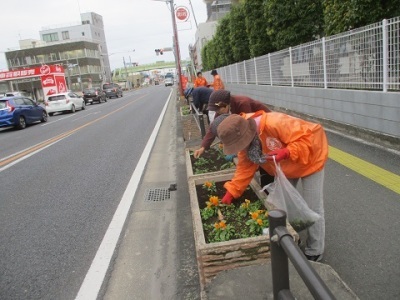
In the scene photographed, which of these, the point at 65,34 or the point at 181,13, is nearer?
the point at 181,13

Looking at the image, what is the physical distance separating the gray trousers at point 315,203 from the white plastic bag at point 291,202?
0.24m

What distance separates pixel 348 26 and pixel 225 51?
673 inches

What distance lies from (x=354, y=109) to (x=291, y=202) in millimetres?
5728

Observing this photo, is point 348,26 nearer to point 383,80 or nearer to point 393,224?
point 383,80

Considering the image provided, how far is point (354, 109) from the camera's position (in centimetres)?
762

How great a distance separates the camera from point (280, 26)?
1275 centimetres

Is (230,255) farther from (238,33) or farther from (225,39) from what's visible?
(225,39)

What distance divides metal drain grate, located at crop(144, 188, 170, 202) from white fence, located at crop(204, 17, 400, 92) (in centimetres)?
447

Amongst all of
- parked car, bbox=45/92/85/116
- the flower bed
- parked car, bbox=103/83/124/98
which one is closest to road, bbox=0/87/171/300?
the flower bed

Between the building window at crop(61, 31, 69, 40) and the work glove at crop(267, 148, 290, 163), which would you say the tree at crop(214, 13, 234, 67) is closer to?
the work glove at crop(267, 148, 290, 163)

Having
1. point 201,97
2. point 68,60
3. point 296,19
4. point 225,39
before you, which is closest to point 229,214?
point 201,97

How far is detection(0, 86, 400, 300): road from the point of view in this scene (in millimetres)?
3092

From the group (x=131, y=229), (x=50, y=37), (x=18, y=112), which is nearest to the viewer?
(x=131, y=229)

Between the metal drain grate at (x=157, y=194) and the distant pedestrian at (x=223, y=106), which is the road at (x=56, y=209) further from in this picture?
the distant pedestrian at (x=223, y=106)
